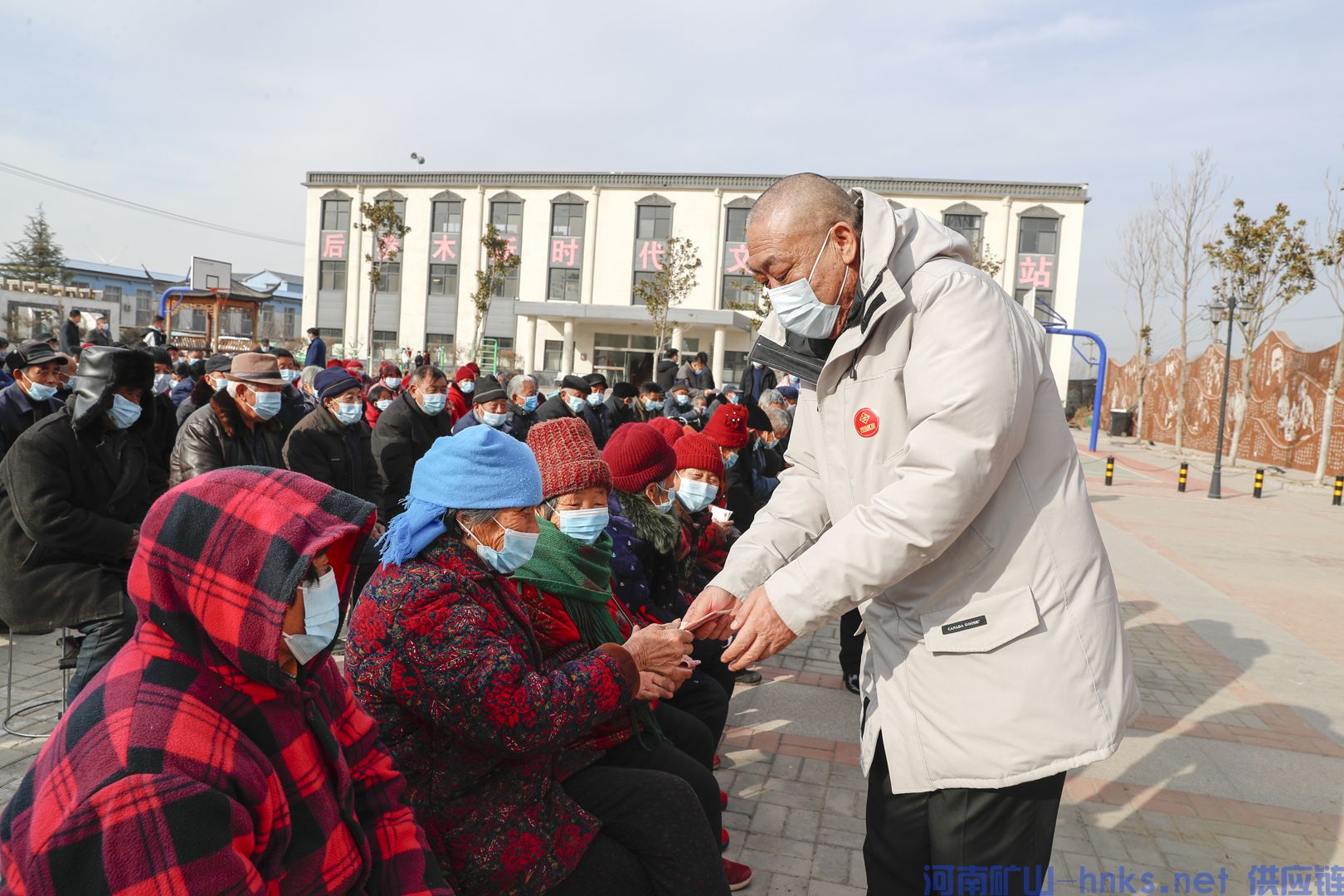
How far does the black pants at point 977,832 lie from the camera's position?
2025 millimetres

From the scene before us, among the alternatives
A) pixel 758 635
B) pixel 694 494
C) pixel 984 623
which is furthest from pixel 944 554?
pixel 694 494

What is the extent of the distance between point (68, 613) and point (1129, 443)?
36.1 m

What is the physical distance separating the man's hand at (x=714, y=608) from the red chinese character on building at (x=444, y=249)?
4427cm

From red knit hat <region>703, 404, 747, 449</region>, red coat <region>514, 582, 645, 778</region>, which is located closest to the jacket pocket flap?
red coat <region>514, 582, 645, 778</region>

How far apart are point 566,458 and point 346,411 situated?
12.4 ft

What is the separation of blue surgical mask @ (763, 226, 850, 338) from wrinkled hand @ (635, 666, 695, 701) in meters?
1.09

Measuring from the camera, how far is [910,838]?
2152mm

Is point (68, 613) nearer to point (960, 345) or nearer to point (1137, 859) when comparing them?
point (960, 345)

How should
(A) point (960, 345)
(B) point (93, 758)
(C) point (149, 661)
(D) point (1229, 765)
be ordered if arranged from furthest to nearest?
1. (D) point (1229, 765)
2. (A) point (960, 345)
3. (C) point (149, 661)
4. (B) point (93, 758)

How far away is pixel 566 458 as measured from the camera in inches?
127

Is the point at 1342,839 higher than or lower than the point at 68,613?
lower

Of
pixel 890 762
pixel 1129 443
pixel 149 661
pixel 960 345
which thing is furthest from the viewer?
pixel 1129 443

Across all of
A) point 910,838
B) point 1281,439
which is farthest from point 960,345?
point 1281,439

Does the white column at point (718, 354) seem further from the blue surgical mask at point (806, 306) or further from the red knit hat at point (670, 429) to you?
the blue surgical mask at point (806, 306)
